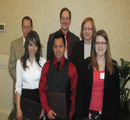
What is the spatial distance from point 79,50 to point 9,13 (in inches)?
78.4

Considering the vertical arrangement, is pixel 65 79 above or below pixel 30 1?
below

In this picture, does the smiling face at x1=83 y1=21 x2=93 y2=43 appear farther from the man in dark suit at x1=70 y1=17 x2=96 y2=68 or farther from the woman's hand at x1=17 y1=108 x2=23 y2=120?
the woman's hand at x1=17 y1=108 x2=23 y2=120

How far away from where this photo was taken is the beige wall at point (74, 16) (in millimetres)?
3000

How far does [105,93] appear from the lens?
167 centimetres

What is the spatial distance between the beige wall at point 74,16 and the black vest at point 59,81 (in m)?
1.49

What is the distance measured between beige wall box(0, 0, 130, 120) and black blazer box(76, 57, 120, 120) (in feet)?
4.98

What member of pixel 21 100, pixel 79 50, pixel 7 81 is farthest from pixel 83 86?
pixel 7 81

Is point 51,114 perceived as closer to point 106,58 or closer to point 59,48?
point 59,48

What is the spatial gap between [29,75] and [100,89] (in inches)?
35.9

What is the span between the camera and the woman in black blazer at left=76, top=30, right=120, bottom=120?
1.68 meters

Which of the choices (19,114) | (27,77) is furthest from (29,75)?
(19,114)

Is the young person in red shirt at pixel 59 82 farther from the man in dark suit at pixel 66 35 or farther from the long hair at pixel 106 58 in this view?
the man in dark suit at pixel 66 35

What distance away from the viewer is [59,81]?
71.0 inches

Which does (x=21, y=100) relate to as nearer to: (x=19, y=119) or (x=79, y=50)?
(x=19, y=119)
